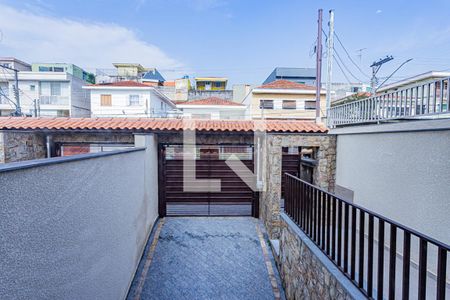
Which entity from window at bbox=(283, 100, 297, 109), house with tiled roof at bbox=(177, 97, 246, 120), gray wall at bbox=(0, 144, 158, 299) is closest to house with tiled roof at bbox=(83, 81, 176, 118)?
house with tiled roof at bbox=(177, 97, 246, 120)

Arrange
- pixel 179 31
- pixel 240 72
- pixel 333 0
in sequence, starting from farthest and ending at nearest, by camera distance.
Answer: pixel 240 72, pixel 179 31, pixel 333 0

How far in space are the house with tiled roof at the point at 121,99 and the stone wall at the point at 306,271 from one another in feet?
82.1

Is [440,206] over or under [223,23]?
under

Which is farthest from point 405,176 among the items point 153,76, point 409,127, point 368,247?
point 153,76

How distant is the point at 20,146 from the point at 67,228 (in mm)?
7605

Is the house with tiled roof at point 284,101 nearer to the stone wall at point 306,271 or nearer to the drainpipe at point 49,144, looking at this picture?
the drainpipe at point 49,144

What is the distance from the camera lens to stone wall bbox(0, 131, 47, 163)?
823 centimetres

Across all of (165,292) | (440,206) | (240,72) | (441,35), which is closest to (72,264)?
(165,292)

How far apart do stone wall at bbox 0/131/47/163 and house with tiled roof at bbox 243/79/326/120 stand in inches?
839

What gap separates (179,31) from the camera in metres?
18.8

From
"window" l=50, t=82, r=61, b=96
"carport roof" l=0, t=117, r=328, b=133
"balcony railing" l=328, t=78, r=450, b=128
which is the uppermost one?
"window" l=50, t=82, r=61, b=96

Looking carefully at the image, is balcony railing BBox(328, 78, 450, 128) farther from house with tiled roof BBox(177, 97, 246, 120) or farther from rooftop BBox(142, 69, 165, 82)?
rooftop BBox(142, 69, 165, 82)

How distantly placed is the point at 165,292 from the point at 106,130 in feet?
17.6

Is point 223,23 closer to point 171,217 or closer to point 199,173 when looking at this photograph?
point 199,173
